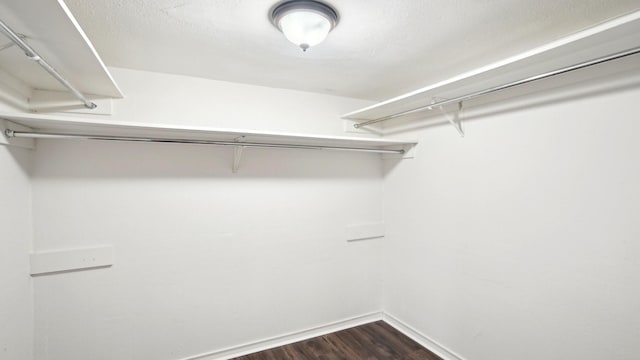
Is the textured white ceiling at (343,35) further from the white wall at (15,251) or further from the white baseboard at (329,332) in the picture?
the white baseboard at (329,332)

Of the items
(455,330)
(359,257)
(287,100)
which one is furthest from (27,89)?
(455,330)

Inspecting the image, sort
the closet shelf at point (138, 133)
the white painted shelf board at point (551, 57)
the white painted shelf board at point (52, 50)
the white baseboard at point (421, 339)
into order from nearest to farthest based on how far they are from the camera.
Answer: the white painted shelf board at point (52, 50) → the white painted shelf board at point (551, 57) → the closet shelf at point (138, 133) → the white baseboard at point (421, 339)

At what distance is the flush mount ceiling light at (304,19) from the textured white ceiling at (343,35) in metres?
0.05

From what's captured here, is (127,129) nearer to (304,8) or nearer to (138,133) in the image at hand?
(138,133)

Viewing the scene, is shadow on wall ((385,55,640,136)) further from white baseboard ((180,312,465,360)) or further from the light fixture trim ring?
white baseboard ((180,312,465,360))

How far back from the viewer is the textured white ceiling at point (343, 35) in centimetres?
128

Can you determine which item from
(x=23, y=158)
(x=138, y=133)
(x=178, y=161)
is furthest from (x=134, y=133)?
(x=23, y=158)

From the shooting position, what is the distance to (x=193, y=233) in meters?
2.18

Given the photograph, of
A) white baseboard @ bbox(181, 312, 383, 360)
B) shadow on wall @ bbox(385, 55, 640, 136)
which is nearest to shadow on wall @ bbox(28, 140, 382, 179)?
shadow on wall @ bbox(385, 55, 640, 136)

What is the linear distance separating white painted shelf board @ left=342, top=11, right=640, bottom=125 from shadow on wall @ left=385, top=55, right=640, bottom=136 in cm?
15

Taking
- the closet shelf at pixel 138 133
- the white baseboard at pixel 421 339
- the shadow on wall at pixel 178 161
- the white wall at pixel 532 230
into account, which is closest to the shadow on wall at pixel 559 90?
the white wall at pixel 532 230

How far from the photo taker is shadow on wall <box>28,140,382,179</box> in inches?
72.3

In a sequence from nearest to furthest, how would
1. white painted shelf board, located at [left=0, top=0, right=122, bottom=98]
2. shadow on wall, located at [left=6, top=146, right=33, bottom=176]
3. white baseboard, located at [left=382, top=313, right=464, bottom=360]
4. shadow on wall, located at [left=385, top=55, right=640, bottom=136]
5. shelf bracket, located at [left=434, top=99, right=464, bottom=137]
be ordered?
white painted shelf board, located at [left=0, top=0, right=122, bottom=98] < shadow on wall, located at [left=385, top=55, right=640, bottom=136] < shadow on wall, located at [left=6, top=146, right=33, bottom=176] < shelf bracket, located at [left=434, top=99, right=464, bottom=137] < white baseboard, located at [left=382, top=313, right=464, bottom=360]

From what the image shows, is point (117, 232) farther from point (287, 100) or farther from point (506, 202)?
point (506, 202)
